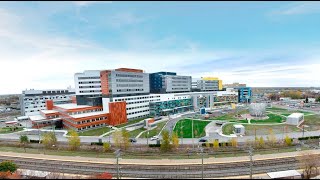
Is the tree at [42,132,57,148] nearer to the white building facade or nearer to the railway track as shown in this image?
the railway track

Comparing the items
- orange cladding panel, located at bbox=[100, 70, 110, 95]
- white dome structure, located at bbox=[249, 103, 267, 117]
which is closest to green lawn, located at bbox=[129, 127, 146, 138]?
orange cladding panel, located at bbox=[100, 70, 110, 95]

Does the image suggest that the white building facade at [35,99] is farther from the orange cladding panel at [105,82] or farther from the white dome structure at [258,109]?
the white dome structure at [258,109]

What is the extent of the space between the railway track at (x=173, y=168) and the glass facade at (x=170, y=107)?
47680 mm

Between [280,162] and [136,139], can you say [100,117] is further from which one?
[280,162]

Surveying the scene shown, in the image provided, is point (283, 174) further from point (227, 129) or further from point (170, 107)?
point (170, 107)

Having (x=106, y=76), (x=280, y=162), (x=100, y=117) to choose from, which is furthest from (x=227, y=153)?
(x=106, y=76)

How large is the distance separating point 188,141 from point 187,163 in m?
13.6

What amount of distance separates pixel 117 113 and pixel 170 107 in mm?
27767

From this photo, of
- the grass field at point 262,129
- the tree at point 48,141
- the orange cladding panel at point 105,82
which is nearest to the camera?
the tree at point 48,141

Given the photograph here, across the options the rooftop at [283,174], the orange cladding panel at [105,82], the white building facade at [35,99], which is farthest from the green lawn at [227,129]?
the white building facade at [35,99]

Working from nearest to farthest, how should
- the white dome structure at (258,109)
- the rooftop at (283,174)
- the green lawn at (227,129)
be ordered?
1. the rooftop at (283,174)
2. the green lawn at (227,129)
3. the white dome structure at (258,109)

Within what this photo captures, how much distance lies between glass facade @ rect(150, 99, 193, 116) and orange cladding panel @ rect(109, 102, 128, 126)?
1452 centimetres

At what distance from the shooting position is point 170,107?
279ft

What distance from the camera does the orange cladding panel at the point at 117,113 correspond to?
6362 cm
